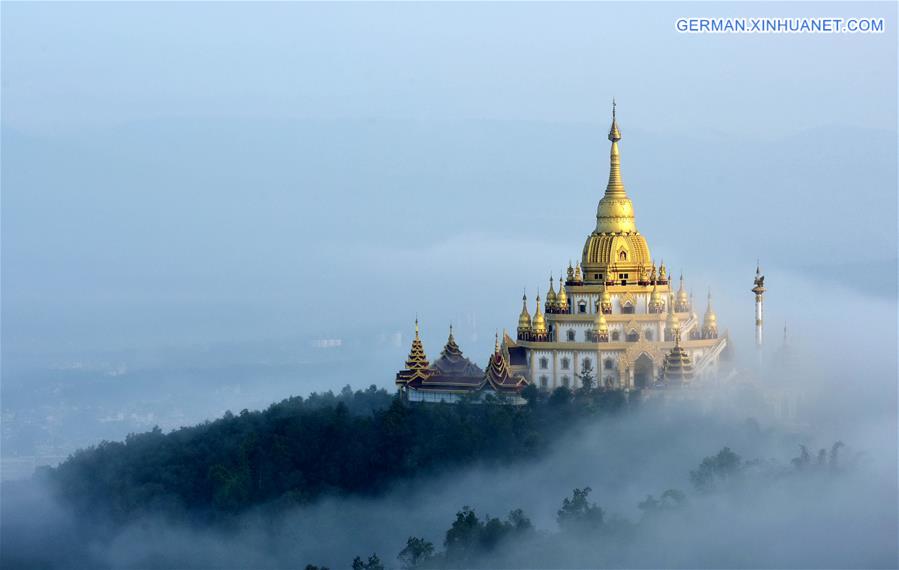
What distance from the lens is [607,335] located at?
72312 mm

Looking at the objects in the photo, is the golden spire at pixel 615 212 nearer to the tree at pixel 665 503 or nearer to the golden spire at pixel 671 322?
the golden spire at pixel 671 322

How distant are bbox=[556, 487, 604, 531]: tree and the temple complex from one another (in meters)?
7.32

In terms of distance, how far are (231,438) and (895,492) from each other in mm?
22699

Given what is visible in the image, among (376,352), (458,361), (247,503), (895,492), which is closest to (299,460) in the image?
(247,503)

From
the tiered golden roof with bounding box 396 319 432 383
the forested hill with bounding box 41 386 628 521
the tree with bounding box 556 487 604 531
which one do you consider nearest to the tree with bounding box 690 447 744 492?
the tree with bounding box 556 487 604 531

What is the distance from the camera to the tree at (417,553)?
62.9 metres

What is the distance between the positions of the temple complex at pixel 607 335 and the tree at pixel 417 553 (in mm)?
9672

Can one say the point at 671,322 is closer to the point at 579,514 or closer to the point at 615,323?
the point at 615,323

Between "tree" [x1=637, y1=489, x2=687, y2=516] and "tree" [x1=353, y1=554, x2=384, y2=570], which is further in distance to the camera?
"tree" [x1=637, y1=489, x2=687, y2=516]

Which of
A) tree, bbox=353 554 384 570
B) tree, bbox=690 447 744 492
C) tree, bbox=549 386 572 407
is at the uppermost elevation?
tree, bbox=549 386 572 407

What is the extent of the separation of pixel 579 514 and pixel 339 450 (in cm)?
1019

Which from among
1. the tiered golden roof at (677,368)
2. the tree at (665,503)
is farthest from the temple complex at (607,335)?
the tree at (665,503)

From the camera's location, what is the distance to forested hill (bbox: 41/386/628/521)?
2771 inches

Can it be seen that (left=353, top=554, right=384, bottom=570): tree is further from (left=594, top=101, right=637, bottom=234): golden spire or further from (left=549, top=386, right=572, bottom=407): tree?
(left=594, top=101, right=637, bottom=234): golden spire
